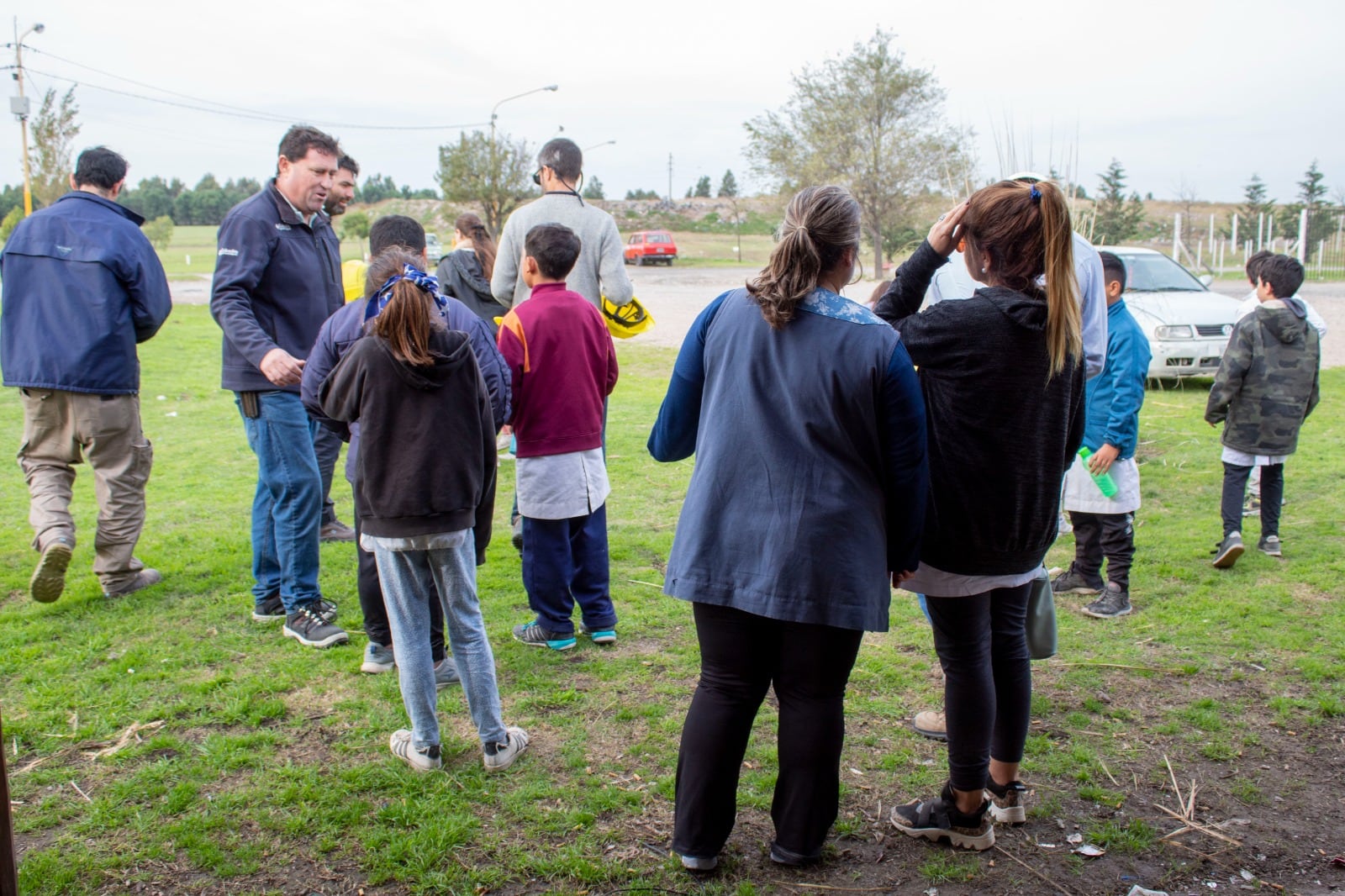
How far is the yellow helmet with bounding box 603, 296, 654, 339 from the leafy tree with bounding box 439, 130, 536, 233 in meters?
40.8

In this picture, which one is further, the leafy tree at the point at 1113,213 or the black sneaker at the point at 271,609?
the leafy tree at the point at 1113,213

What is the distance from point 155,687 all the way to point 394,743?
1289mm

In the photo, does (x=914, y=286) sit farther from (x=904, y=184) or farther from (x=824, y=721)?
(x=904, y=184)

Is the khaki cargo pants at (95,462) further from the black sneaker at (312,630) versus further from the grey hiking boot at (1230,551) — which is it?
the grey hiking boot at (1230,551)

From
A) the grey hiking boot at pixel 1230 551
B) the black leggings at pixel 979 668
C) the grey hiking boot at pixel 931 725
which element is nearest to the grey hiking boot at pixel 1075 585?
the grey hiking boot at pixel 1230 551

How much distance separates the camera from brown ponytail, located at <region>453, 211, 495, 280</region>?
23.8 ft

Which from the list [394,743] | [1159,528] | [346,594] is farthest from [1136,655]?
[346,594]

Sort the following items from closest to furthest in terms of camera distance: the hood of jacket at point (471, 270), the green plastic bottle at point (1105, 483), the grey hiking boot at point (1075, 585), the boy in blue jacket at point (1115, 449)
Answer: the boy in blue jacket at point (1115, 449)
the green plastic bottle at point (1105, 483)
the grey hiking boot at point (1075, 585)
the hood of jacket at point (471, 270)

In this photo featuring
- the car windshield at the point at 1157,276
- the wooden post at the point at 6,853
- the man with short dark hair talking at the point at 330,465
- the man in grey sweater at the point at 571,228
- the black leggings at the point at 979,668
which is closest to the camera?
the wooden post at the point at 6,853

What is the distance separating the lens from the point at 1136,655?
463cm

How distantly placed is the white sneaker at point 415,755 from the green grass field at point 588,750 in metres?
0.06

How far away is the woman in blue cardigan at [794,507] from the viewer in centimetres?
258

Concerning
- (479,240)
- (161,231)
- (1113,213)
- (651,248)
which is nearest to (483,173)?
(651,248)

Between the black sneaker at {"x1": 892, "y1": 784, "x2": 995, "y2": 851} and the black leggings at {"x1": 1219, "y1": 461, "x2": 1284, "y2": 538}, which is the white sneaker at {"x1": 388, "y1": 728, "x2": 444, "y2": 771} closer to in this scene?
the black sneaker at {"x1": 892, "y1": 784, "x2": 995, "y2": 851}
